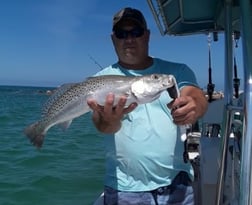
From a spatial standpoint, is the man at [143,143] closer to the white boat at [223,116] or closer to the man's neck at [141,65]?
the man's neck at [141,65]

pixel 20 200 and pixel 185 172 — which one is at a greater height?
pixel 185 172

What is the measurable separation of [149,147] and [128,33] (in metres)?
0.75

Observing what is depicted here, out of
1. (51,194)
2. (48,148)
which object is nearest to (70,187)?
(51,194)

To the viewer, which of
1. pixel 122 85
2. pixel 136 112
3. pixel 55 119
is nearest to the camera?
A: pixel 122 85

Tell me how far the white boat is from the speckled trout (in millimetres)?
450

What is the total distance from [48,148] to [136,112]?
10.1 meters

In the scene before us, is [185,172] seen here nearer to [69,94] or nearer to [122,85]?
[122,85]

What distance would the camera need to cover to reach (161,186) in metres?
2.75

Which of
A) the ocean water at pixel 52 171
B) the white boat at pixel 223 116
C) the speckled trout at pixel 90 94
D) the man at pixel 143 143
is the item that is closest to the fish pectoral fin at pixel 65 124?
the speckled trout at pixel 90 94

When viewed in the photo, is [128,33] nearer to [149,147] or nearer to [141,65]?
[141,65]

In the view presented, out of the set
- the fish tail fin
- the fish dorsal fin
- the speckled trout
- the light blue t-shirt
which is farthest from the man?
the fish tail fin

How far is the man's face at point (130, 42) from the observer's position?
283 centimetres

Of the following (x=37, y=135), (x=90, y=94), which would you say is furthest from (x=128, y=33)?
(x=37, y=135)

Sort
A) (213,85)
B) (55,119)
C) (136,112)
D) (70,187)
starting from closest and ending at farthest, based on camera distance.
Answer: (136,112) < (55,119) < (213,85) < (70,187)
